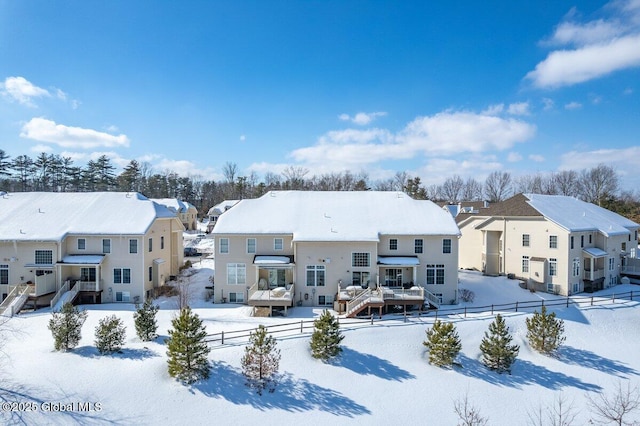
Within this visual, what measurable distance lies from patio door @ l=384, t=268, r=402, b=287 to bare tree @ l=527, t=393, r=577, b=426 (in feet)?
37.2

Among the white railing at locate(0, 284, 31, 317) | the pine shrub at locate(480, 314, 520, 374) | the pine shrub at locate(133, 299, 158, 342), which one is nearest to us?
the pine shrub at locate(480, 314, 520, 374)

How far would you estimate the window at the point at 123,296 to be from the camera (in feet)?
84.1

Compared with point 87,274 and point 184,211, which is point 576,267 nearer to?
point 87,274

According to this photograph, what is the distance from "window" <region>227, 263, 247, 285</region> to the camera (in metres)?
25.6

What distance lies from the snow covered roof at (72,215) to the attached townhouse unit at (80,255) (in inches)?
2.6

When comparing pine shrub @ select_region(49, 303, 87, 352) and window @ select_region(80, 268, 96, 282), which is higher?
window @ select_region(80, 268, 96, 282)

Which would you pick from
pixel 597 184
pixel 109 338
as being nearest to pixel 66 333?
pixel 109 338

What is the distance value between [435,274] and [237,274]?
1440 centimetres

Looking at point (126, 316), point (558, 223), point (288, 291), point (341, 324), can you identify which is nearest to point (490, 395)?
point (341, 324)

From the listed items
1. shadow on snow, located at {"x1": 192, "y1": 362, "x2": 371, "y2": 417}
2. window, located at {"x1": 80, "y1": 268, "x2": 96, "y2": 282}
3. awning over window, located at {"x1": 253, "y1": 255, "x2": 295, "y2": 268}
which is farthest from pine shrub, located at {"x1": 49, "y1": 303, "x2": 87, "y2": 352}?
awning over window, located at {"x1": 253, "y1": 255, "x2": 295, "y2": 268}

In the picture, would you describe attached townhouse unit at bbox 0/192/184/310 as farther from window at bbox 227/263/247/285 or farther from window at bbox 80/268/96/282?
window at bbox 227/263/247/285

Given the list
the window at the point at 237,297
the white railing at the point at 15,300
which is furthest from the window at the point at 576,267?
the white railing at the point at 15,300

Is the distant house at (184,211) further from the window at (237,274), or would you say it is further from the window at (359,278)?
the window at (359,278)

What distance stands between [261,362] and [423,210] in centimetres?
1771
